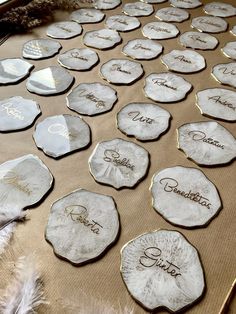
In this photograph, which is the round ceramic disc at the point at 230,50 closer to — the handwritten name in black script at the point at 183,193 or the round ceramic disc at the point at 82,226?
the handwritten name in black script at the point at 183,193

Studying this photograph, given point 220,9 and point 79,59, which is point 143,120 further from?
point 220,9

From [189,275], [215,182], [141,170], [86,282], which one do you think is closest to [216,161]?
[215,182]

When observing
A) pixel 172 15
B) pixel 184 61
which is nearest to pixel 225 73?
pixel 184 61

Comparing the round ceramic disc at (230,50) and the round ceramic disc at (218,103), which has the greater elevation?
the round ceramic disc at (230,50)

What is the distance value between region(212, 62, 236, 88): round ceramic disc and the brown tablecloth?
0.06 ft

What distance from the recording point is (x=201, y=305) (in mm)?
616

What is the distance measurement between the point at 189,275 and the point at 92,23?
1017 millimetres

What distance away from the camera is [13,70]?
3.71ft

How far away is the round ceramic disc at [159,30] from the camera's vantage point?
50.8 inches

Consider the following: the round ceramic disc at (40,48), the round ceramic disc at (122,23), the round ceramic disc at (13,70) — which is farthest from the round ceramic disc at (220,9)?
the round ceramic disc at (13,70)

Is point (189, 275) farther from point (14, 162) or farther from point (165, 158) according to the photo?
point (14, 162)

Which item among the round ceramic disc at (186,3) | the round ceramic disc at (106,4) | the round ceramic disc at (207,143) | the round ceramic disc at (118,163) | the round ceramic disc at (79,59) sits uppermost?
the round ceramic disc at (106,4)

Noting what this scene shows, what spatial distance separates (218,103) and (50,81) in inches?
18.6

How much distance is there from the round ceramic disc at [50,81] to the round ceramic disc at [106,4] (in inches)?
18.1
